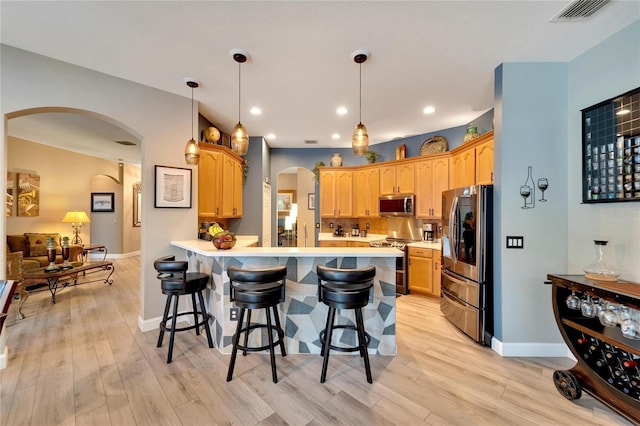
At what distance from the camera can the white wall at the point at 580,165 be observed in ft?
6.95

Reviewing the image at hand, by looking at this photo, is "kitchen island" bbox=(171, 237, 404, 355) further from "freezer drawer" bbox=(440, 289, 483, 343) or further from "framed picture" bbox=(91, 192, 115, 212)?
"framed picture" bbox=(91, 192, 115, 212)

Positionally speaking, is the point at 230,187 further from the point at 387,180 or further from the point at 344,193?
the point at 387,180

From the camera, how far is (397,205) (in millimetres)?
4949

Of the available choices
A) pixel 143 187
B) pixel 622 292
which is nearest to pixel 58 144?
pixel 143 187

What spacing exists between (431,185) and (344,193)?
178 cm

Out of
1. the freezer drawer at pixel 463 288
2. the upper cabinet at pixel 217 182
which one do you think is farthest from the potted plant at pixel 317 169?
the freezer drawer at pixel 463 288

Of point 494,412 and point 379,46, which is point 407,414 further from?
point 379,46

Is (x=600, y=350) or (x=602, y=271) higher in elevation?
(x=602, y=271)

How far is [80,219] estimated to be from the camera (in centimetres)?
640

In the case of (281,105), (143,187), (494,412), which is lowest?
(494,412)

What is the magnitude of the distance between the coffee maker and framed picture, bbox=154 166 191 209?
4.04 meters

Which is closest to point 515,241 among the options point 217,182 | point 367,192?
point 367,192

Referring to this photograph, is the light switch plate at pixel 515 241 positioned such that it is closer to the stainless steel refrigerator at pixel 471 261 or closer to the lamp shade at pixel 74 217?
the stainless steel refrigerator at pixel 471 261

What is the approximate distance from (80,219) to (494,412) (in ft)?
28.2
